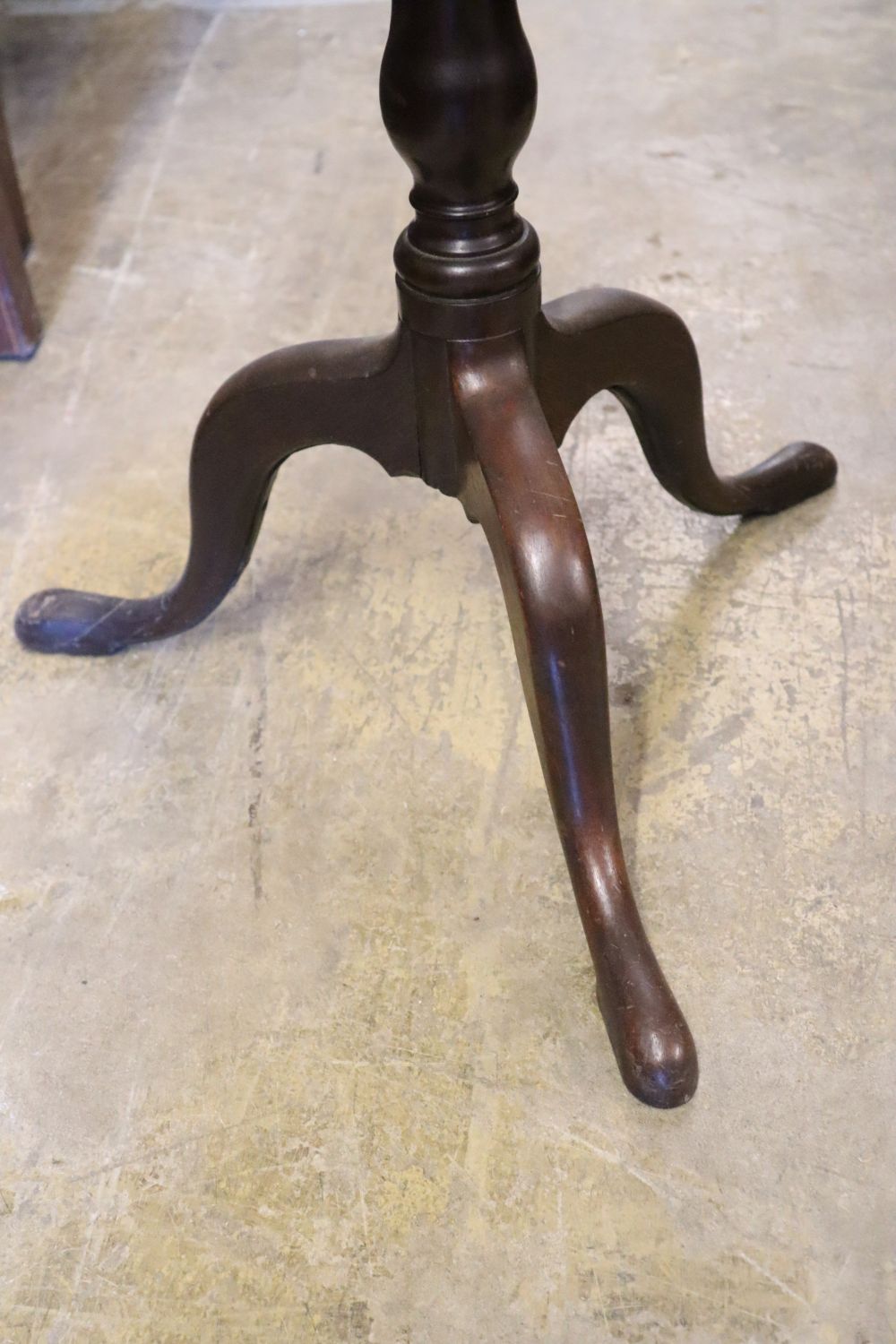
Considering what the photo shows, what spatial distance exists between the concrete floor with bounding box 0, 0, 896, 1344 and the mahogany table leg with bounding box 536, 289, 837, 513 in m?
0.05

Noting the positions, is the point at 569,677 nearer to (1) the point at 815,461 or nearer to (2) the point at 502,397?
(2) the point at 502,397

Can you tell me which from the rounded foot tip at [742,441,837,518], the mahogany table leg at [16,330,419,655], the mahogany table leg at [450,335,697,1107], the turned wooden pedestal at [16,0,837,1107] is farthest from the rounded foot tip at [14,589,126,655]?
the rounded foot tip at [742,441,837,518]

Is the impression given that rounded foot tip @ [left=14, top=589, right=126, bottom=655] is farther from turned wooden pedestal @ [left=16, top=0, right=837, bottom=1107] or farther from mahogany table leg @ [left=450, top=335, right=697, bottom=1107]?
mahogany table leg @ [left=450, top=335, right=697, bottom=1107]

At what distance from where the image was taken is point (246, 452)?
98 centimetres

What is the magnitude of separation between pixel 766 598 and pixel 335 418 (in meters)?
0.42

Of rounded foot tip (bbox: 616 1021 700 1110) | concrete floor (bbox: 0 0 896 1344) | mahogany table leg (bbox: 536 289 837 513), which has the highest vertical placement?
mahogany table leg (bbox: 536 289 837 513)

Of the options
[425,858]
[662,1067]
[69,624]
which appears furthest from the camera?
[69,624]

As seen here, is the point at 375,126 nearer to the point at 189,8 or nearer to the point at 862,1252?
the point at 189,8

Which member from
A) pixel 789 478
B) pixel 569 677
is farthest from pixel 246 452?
pixel 789 478

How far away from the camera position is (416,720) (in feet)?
3.38

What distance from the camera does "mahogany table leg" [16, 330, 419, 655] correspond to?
917 millimetres

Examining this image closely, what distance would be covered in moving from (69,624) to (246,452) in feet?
0.78

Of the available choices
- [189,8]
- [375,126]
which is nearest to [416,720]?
[375,126]

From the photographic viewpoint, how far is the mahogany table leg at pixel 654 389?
2.99 feet
